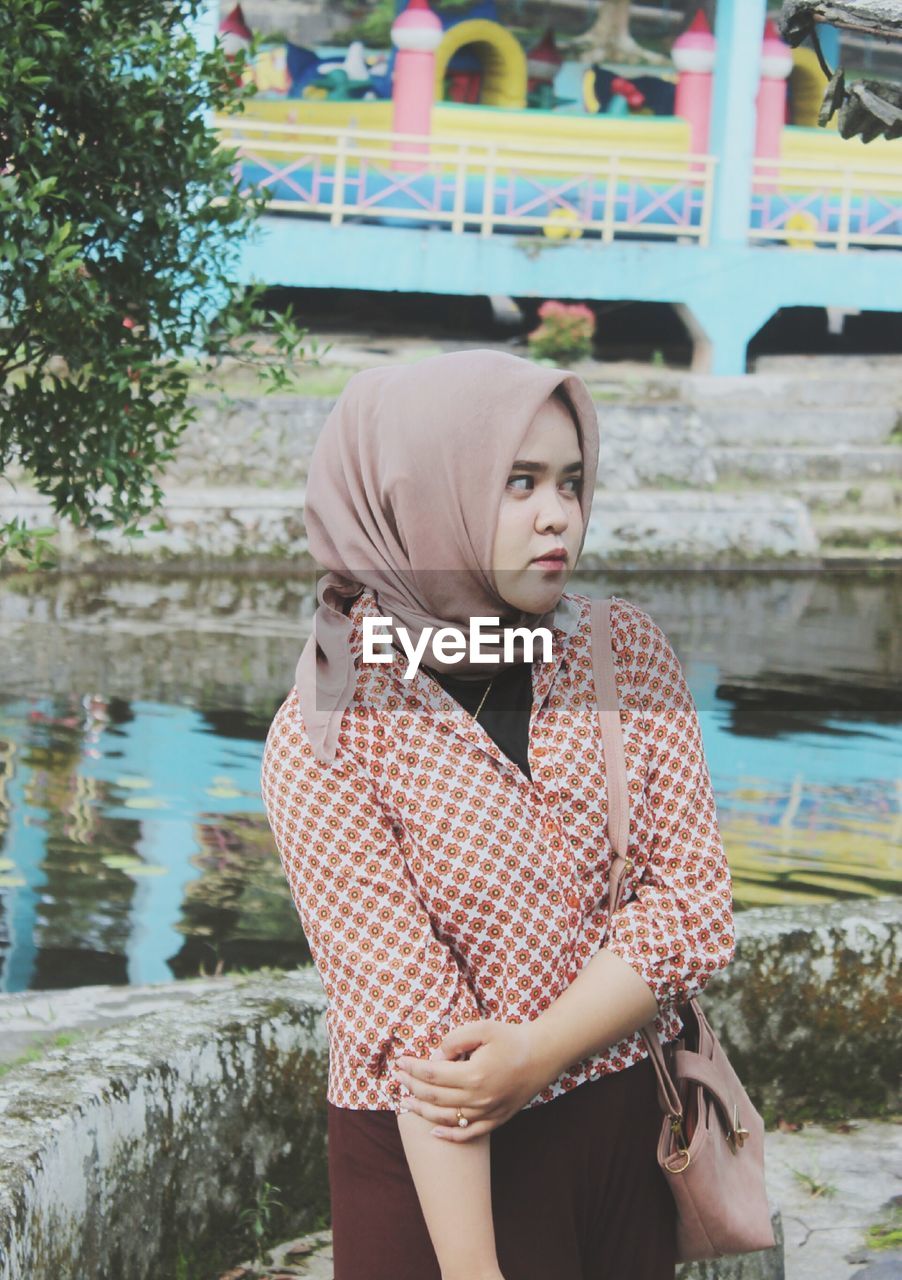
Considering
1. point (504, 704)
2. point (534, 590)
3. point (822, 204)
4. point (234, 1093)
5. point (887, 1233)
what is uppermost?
point (822, 204)

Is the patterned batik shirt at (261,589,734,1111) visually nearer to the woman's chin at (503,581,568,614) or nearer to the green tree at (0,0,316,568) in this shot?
the woman's chin at (503,581,568,614)

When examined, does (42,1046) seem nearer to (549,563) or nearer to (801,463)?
(549,563)

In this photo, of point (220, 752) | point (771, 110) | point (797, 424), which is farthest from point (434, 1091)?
point (771, 110)

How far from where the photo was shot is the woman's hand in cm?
149

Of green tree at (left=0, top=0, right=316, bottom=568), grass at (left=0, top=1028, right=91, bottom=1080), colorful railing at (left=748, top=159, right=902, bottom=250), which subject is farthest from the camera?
colorful railing at (left=748, top=159, right=902, bottom=250)

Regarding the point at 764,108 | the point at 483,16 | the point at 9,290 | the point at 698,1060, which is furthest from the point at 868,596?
the point at 698,1060

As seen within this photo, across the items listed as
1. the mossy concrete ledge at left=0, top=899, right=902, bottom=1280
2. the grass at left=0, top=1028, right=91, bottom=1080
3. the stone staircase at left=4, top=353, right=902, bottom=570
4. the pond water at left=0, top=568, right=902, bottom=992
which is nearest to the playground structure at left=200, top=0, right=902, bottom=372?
the stone staircase at left=4, top=353, right=902, bottom=570

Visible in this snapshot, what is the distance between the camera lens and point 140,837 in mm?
6398

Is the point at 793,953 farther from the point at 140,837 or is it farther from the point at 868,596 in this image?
the point at 868,596

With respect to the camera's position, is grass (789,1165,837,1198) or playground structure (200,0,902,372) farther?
playground structure (200,0,902,372)

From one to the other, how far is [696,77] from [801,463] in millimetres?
4358

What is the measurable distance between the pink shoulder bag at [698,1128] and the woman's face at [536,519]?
4.3 inches

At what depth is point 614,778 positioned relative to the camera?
5.43ft

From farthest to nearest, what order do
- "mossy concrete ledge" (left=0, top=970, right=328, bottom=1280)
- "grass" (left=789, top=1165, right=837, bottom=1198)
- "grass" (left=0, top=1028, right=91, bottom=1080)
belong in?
1. "grass" (left=0, top=1028, right=91, bottom=1080)
2. "grass" (left=789, top=1165, right=837, bottom=1198)
3. "mossy concrete ledge" (left=0, top=970, right=328, bottom=1280)
